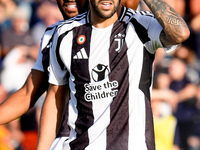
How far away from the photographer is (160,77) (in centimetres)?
636

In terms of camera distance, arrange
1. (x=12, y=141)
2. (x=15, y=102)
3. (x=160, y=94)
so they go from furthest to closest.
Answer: (x=12, y=141) < (x=160, y=94) < (x=15, y=102)

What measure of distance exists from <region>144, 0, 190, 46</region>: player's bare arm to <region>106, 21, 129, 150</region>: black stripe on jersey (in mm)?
328

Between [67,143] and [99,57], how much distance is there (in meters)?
0.66

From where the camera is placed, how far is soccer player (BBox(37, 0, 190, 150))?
10.8 feet

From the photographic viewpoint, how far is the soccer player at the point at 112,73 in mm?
3299

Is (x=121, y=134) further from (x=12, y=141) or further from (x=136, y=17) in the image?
(x=12, y=141)

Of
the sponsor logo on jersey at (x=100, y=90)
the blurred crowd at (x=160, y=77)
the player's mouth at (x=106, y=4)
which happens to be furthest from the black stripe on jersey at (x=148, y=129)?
the blurred crowd at (x=160, y=77)

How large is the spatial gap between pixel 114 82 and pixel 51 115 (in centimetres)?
69

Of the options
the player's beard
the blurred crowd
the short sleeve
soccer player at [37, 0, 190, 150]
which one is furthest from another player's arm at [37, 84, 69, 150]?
the blurred crowd

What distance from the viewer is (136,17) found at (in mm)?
3396

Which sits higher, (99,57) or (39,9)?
(99,57)

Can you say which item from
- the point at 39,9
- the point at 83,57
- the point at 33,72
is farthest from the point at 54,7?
the point at 83,57

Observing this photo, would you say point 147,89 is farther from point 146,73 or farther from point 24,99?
point 24,99

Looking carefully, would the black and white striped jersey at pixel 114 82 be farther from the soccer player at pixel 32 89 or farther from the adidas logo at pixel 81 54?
the soccer player at pixel 32 89
